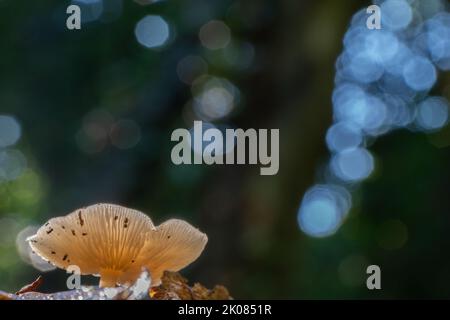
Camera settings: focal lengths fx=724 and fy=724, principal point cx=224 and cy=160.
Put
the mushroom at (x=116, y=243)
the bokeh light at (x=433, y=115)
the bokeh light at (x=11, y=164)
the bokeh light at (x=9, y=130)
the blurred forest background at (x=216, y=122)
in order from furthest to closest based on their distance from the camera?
1. the bokeh light at (x=11, y=164)
2. the bokeh light at (x=433, y=115)
3. the bokeh light at (x=9, y=130)
4. the blurred forest background at (x=216, y=122)
5. the mushroom at (x=116, y=243)

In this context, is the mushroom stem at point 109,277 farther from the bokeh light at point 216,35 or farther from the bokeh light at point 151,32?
the bokeh light at point 216,35

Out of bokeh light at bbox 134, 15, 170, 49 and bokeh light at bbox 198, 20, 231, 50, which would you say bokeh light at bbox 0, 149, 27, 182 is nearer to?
bokeh light at bbox 134, 15, 170, 49

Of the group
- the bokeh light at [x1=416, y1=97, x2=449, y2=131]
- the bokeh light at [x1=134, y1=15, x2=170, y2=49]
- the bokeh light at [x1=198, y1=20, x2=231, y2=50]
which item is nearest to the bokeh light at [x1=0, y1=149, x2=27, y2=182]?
the bokeh light at [x1=134, y1=15, x2=170, y2=49]

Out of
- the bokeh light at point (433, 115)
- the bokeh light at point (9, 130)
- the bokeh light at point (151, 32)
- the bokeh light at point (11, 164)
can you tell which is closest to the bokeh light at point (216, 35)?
the bokeh light at point (151, 32)

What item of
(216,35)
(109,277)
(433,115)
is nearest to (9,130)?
(216,35)

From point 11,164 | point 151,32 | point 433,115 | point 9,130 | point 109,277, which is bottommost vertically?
point 109,277

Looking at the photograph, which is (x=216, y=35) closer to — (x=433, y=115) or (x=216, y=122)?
(x=216, y=122)
